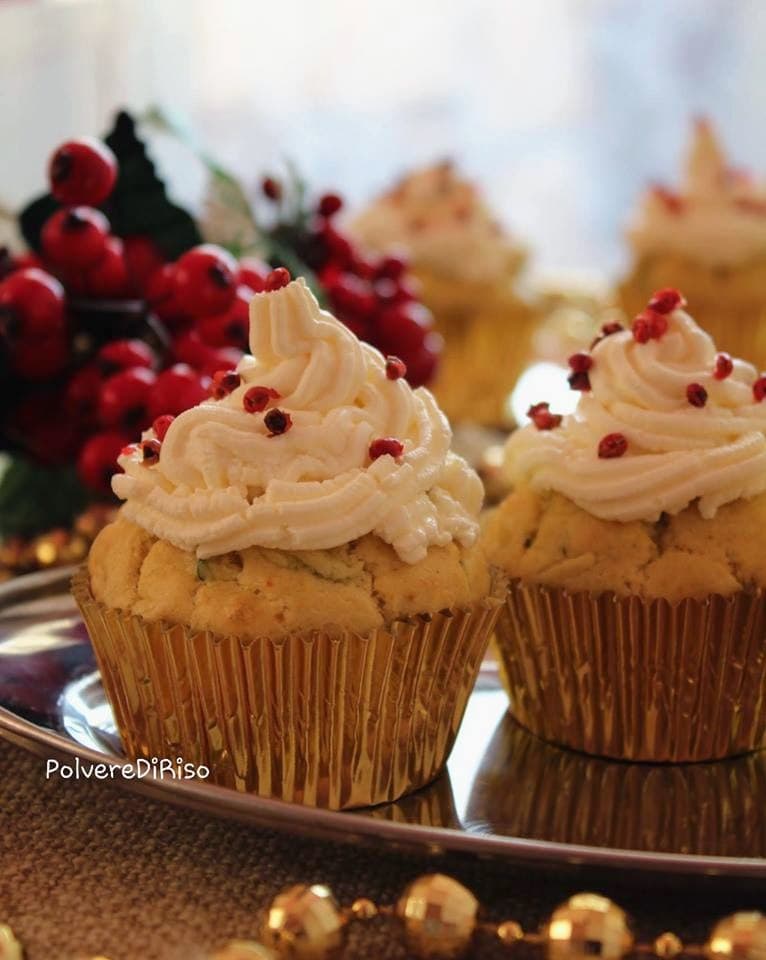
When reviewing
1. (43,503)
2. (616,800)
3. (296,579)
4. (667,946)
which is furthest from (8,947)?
(43,503)

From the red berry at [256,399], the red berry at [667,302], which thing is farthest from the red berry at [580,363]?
the red berry at [256,399]

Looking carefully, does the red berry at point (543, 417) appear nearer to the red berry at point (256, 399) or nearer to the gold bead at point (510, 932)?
the red berry at point (256, 399)

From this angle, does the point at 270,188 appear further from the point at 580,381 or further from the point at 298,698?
the point at 298,698

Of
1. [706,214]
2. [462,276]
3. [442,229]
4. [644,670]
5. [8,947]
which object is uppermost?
[706,214]

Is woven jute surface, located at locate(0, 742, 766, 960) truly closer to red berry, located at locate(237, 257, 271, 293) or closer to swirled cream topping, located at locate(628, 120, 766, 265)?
red berry, located at locate(237, 257, 271, 293)

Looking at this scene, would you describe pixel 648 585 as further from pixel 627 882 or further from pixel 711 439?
pixel 627 882

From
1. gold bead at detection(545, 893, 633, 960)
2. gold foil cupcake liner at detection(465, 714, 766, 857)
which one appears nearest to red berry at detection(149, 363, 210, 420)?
gold foil cupcake liner at detection(465, 714, 766, 857)
